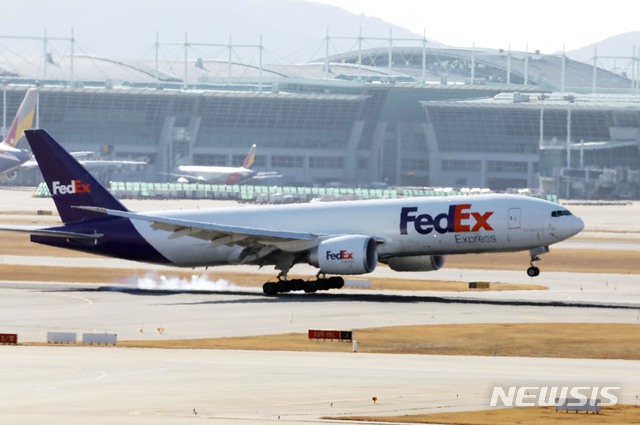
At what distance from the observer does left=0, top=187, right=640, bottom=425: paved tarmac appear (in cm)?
3738

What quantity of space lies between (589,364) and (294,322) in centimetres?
1742

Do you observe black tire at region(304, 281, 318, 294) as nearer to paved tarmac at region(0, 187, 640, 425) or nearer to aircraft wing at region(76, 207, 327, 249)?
paved tarmac at region(0, 187, 640, 425)

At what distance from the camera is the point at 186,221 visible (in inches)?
2938

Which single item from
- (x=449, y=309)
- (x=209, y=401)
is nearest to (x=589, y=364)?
(x=209, y=401)

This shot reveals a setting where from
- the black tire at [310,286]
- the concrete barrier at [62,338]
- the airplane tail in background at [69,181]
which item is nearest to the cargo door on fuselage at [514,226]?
the black tire at [310,286]

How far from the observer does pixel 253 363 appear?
152ft

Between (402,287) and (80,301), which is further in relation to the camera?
(402,287)

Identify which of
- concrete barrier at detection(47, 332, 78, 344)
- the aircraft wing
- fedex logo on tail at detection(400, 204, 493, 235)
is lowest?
concrete barrier at detection(47, 332, 78, 344)

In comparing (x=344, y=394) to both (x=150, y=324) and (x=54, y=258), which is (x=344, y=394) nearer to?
(x=150, y=324)

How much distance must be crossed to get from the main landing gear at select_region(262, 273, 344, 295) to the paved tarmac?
0.72 m

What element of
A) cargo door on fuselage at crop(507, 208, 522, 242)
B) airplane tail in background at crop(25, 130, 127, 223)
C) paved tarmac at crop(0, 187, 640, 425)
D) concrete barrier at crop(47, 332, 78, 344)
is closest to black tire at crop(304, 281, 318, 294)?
paved tarmac at crop(0, 187, 640, 425)

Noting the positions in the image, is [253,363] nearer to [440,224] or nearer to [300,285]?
[440,224]

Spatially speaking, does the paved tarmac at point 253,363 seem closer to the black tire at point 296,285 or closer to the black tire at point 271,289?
the black tire at point 296,285

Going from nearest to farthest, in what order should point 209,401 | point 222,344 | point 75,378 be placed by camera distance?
point 209,401 < point 75,378 < point 222,344
